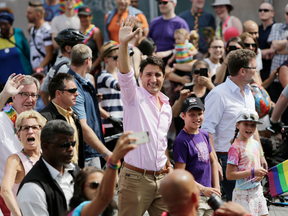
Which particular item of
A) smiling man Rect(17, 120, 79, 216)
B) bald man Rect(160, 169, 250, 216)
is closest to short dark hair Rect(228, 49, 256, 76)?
smiling man Rect(17, 120, 79, 216)

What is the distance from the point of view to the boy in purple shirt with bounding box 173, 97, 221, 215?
13.2ft

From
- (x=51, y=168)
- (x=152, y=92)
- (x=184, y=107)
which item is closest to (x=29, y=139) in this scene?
(x=51, y=168)

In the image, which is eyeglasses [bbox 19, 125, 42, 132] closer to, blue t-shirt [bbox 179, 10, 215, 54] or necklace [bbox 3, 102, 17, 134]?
necklace [bbox 3, 102, 17, 134]

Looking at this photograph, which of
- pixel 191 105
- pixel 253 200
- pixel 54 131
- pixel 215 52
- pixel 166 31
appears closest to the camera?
pixel 54 131

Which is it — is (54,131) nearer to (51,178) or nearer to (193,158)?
(51,178)

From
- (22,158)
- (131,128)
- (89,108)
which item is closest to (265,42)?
(89,108)

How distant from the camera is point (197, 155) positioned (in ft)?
13.4

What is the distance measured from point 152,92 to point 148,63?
29cm

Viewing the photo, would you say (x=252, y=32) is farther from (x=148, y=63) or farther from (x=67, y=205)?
(x=67, y=205)

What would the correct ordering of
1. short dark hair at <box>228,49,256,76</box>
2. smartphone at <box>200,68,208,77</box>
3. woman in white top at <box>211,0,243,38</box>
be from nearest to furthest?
short dark hair at <box>228,49,256,76</box> < smartphone at <box>200,68,208,77</box> < woman in white top at <box>211,0,243,38</box>

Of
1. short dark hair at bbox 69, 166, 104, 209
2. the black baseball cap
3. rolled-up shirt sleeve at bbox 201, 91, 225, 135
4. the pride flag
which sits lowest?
the pride flag

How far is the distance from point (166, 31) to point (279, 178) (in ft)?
14.3

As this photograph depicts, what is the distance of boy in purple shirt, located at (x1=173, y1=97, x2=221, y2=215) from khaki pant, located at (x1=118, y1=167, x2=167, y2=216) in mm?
382

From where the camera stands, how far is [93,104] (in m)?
4.90
